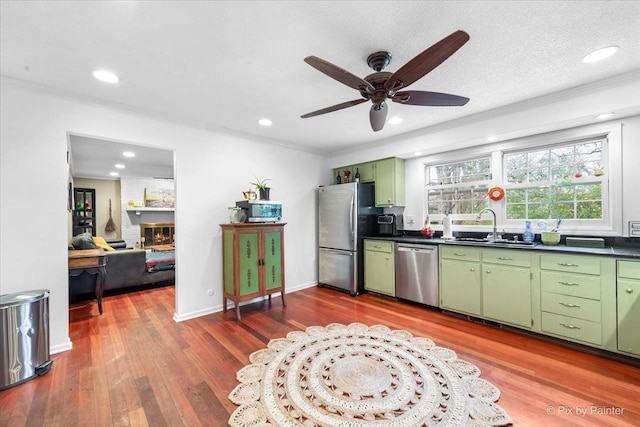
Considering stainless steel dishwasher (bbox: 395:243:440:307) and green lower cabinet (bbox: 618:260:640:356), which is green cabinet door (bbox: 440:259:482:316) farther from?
green lower cabinet (bbox: 618:260:640:356)

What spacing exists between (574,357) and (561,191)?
1804 mm

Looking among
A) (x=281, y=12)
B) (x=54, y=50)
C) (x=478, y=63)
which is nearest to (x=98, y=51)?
(x=54, y=50)

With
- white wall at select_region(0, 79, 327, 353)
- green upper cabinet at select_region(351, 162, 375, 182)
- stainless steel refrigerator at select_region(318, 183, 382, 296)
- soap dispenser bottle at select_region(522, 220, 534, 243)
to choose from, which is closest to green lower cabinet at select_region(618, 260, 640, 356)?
soap dispenser bottle at select_region(522, 220, 534, 243)

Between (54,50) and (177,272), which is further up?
(54,50)

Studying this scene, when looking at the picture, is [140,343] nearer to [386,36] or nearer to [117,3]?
[117,3]

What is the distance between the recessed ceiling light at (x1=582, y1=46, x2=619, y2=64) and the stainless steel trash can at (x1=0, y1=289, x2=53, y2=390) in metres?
Answer: 4.66

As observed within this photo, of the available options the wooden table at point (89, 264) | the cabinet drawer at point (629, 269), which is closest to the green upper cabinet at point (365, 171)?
the cabinet drawer at point (629, 269)

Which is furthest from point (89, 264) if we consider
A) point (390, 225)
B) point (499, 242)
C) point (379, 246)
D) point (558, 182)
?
point (558, 182)

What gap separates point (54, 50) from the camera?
1.91m

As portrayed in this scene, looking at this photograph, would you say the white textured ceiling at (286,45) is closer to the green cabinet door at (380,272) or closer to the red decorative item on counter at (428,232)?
the red decorative item on counter at (428,232)

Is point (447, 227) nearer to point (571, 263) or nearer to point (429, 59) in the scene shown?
point (571, 263)

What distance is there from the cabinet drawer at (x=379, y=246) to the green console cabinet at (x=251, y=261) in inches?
53.9

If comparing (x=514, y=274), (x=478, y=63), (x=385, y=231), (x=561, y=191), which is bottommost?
Answer: (x=514, y=274)

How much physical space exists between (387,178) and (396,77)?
272 centimetres
